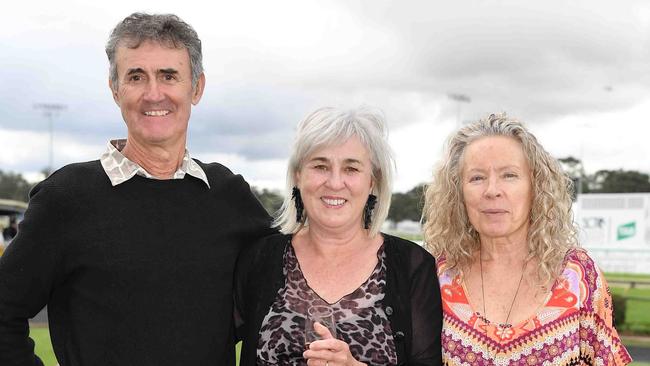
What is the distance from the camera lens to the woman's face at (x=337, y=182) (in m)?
3.51

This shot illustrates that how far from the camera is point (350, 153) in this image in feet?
11.5

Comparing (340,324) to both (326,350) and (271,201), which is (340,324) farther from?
(271,201)

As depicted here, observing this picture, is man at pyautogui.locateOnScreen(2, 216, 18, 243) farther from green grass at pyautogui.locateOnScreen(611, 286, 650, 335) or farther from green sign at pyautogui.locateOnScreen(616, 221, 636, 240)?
green sign at pyautogui.locateOnScreen(616, 221, 636, 240)

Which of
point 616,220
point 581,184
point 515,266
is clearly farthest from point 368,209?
point 581,184

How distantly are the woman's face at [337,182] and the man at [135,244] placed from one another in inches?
20.2

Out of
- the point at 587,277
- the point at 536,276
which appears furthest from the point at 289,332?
the point at 587,277

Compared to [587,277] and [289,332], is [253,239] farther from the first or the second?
[587,277]

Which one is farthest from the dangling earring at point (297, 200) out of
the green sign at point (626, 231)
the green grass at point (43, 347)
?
the green sign at point (626, 231)

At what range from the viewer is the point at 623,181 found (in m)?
89.8

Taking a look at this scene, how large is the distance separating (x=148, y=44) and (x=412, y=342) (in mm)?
2035

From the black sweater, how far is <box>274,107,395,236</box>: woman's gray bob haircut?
646 millimetres

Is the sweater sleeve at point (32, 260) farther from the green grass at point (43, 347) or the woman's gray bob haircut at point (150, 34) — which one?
the green grass at point (43, 347)

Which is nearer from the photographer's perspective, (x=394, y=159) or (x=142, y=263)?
(x=142, y=263)

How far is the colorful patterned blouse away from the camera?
11.2 ft
